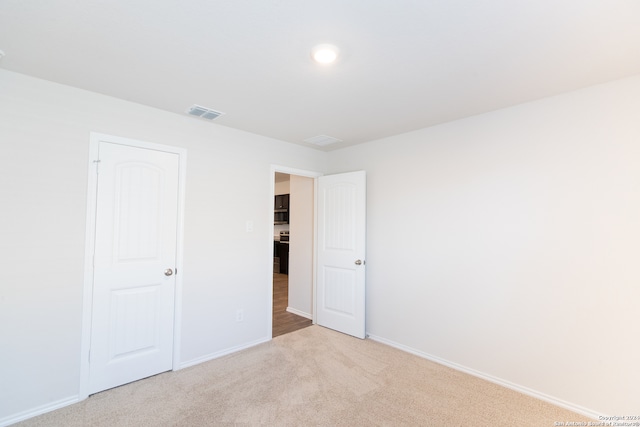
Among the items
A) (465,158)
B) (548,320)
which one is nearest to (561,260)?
(548,320)

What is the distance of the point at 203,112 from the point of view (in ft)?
9.29

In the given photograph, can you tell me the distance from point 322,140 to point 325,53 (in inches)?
74.8

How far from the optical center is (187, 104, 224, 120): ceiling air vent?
275 centimetres

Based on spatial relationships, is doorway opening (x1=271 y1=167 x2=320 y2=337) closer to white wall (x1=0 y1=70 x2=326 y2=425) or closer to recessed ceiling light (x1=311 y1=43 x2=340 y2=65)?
white wall (x1=0 y1=70 x2=326 y2=425)

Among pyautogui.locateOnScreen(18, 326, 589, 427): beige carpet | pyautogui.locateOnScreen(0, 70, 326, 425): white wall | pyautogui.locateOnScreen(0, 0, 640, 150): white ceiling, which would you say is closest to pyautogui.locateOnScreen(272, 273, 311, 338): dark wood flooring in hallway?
pyautogui.locateOnScreen(18, 326, 589, 427): beige carpet

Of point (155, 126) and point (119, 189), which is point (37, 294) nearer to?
point (119, 189)

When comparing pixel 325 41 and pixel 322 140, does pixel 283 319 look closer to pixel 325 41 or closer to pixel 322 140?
pixel 322 140

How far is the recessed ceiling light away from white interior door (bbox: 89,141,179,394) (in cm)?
179

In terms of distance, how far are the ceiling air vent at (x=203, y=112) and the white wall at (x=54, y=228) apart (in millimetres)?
166

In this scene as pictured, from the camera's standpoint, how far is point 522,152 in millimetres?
2578

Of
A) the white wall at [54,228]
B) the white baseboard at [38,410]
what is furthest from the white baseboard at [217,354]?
the white baseboard at [38,410]

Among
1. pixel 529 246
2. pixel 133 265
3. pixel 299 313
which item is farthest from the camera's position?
pixel 299 313

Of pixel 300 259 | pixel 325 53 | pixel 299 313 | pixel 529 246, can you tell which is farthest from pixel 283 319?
pixel 325 53

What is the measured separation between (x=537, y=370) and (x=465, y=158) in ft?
6.40
